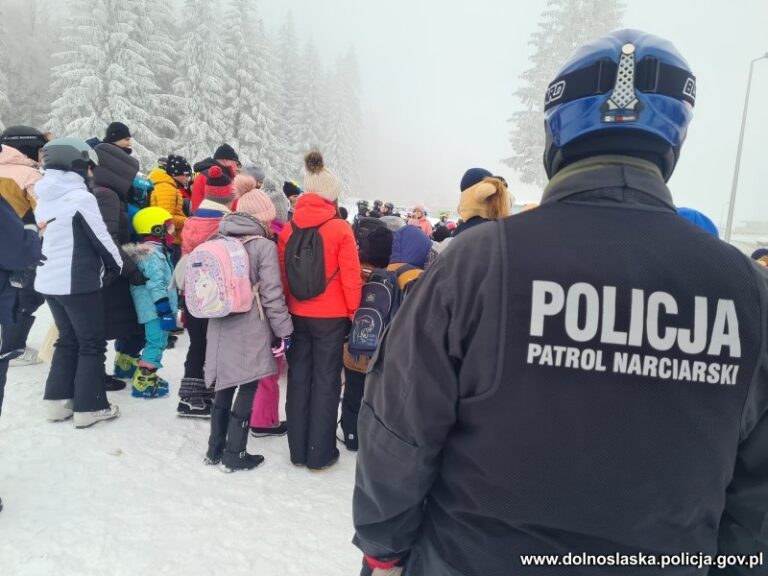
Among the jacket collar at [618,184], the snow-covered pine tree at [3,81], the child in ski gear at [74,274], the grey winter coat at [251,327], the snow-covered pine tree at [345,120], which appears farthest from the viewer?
the snow-covered pine tree at [345,120]

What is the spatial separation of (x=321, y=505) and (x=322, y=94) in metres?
40.5

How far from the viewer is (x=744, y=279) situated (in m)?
1.21

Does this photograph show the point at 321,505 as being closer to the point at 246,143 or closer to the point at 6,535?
the point at 6,535

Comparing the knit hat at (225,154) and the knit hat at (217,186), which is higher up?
the knit hat at (225,154)

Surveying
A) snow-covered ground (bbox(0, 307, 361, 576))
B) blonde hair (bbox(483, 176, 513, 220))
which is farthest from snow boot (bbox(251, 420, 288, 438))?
blonde hair (bbox(483, 176, 513, 220))

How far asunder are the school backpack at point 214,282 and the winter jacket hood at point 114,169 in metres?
2.08

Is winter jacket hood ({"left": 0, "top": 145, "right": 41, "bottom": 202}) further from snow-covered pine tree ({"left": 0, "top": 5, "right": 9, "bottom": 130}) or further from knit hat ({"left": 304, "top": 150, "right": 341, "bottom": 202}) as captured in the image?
snow-covered pine tree ({"left": 0, "top": 5, "right": 9, "bottom": 130})

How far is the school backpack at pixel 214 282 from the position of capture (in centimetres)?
370

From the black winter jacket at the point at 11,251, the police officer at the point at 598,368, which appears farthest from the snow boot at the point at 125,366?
the police officer at the point at 598,368

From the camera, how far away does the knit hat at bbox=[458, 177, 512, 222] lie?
3597mm

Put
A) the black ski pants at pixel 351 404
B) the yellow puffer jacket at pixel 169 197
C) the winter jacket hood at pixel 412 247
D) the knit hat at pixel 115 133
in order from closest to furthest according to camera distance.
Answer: the winter jacket hood at pixel 412 247
the black ski pants at pixel 351 404
the knit hat at pixel 115 133
the yellow puffer jacket at pixel 169 197

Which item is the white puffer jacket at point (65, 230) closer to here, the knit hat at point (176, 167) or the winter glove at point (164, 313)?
the winter glove at point (164, 313)

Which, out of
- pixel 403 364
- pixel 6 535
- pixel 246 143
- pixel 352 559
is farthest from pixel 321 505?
pixel 246 143

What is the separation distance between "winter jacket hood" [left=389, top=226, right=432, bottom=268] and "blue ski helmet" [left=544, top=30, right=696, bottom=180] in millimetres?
3090
